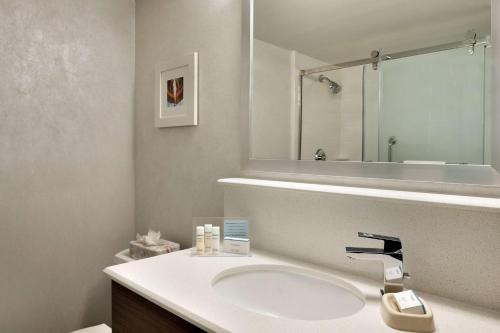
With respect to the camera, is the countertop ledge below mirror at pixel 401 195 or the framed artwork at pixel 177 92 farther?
the framed artwork at pixel 177 92

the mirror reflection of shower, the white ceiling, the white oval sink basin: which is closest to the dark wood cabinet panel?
the white oval sink basin

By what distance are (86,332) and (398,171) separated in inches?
62.4

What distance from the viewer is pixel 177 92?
170 cm

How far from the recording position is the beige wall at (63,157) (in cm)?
157

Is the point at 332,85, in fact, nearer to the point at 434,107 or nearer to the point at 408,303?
the point at 434,107

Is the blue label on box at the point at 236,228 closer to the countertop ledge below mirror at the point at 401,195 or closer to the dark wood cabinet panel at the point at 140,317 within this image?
the countertop ledge below mirror at the point at 401,195

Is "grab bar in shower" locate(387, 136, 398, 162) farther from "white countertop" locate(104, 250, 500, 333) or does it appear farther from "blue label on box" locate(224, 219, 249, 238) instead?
"blue label on box" locate(224, 219, 249, 238)

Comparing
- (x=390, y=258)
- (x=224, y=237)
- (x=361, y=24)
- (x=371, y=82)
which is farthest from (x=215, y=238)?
(x=361, y=24)

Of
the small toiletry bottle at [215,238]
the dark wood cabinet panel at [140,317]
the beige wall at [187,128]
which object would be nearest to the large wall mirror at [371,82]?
the beige wall at [187,128]

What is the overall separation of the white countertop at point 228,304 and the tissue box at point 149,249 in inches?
14.5

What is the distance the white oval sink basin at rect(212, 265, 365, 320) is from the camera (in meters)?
0.96

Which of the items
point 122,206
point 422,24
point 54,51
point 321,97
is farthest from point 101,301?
point 422,24

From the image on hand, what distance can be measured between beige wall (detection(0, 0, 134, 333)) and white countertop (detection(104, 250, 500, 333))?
86cm

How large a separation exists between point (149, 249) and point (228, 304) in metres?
0.81
